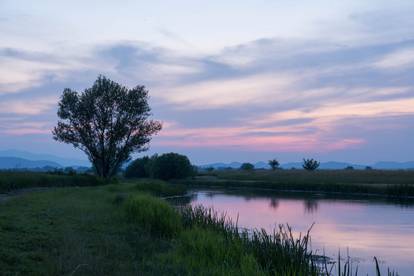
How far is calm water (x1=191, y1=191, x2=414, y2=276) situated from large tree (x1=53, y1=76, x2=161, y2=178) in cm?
2067

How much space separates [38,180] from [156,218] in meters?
28.2

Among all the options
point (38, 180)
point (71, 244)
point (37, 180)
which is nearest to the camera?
point (71, 244)

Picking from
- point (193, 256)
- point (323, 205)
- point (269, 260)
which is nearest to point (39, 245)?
point (193, 256)

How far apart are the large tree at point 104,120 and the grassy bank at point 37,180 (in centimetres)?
421

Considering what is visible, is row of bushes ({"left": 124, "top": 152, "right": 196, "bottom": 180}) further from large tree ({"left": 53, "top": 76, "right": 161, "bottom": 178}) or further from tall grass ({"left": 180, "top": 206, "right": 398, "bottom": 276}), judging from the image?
tall grass ({"left": 180, "top": 206, "right": 398, "bottom": 276})

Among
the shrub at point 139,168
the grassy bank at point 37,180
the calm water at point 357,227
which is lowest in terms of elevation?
the calm water at point 357,227

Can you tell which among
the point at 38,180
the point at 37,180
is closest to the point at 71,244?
the point at 37,180

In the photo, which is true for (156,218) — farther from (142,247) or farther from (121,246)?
(121,246)

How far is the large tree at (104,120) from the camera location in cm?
5256

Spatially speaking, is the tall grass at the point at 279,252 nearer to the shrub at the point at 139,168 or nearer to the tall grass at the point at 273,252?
the tall grass at the point at 273,252

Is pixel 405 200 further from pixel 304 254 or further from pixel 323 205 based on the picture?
pixel 304 254

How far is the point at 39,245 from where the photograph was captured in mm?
11734

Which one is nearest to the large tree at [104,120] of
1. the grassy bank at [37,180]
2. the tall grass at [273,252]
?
the grassy bank at [37,180]

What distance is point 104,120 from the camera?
5281cm
